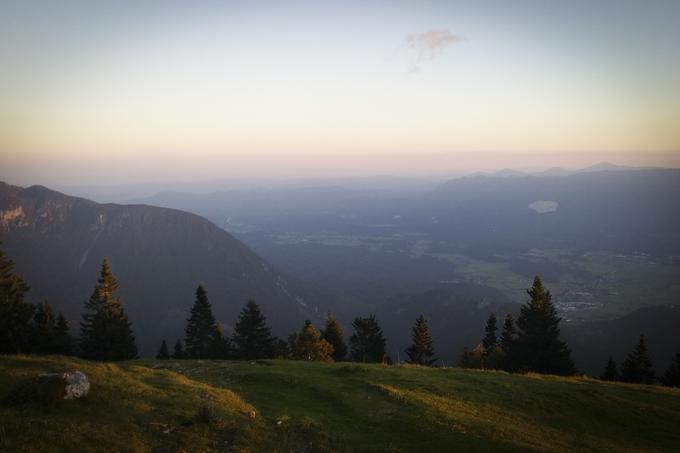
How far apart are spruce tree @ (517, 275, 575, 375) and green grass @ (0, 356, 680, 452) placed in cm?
2060

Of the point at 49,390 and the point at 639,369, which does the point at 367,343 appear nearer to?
the point at 639,369

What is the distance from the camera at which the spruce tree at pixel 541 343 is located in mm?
53781

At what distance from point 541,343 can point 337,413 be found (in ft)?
140

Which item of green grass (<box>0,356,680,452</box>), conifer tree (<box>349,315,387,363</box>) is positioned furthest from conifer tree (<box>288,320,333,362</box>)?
green grass (<box>0,356,680,452</box>)

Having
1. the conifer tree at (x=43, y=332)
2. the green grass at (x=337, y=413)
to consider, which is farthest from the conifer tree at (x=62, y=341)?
the green grass at (x=337, y=413)

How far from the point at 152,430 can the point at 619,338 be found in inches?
8495

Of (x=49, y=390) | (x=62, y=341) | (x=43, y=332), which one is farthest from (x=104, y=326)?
(x=49, y=390)

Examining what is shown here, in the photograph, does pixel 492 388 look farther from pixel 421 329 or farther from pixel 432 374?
pixel 421 329

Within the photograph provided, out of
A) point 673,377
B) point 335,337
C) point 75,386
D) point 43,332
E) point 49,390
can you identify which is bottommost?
point 673,377

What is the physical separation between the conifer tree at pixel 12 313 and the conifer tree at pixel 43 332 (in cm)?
390

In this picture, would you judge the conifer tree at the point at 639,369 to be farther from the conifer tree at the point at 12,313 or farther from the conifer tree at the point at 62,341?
the conifer tree at the point at 62,341

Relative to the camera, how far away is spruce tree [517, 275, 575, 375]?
176 ft

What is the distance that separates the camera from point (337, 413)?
22781 mm

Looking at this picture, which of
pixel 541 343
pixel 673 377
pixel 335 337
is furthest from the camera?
pixel 335 337
